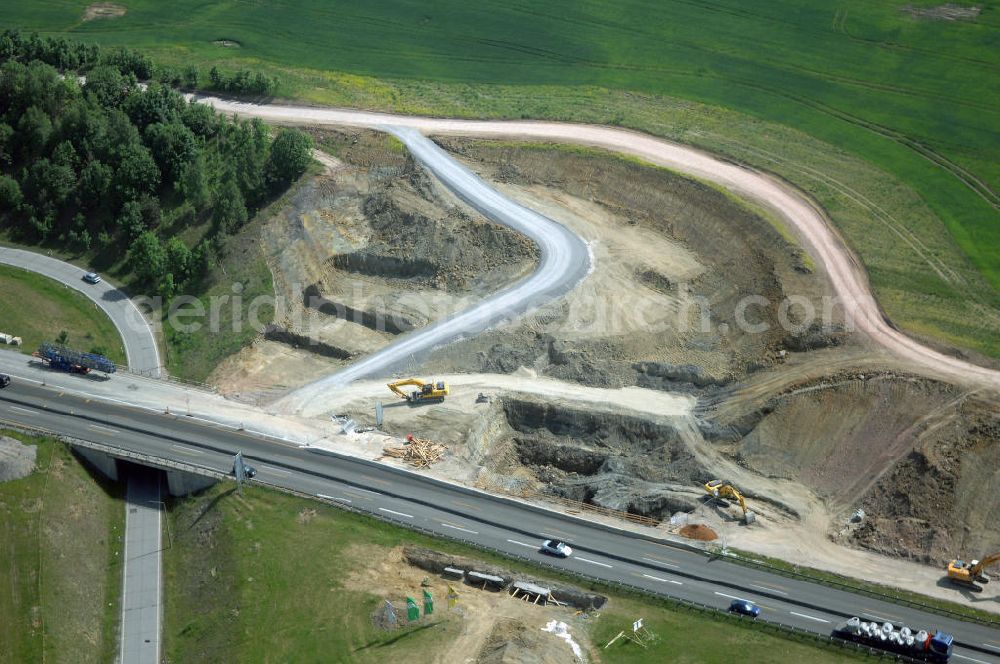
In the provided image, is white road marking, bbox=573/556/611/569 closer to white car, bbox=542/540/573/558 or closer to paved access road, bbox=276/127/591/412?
white car, bbox=542/540/573/558

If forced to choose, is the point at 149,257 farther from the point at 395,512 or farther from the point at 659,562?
the point at 659,562

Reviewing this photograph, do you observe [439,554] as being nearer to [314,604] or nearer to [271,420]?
[314,604]

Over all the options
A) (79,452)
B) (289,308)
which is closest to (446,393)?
(289,308)

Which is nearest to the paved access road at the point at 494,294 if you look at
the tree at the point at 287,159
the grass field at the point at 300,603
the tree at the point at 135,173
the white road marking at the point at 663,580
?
the tree at the point at 287,159

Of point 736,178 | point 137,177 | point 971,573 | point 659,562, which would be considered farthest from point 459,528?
point 137,177

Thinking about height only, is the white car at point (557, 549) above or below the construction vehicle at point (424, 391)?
below

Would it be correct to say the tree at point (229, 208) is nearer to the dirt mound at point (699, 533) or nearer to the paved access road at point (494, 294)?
the paved access road at point (494, 294)

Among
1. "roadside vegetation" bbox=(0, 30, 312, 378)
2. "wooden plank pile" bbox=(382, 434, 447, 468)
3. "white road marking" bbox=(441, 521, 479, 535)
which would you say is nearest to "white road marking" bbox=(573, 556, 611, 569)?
"white road marking" bbox=(441, 521, 479, 535)
